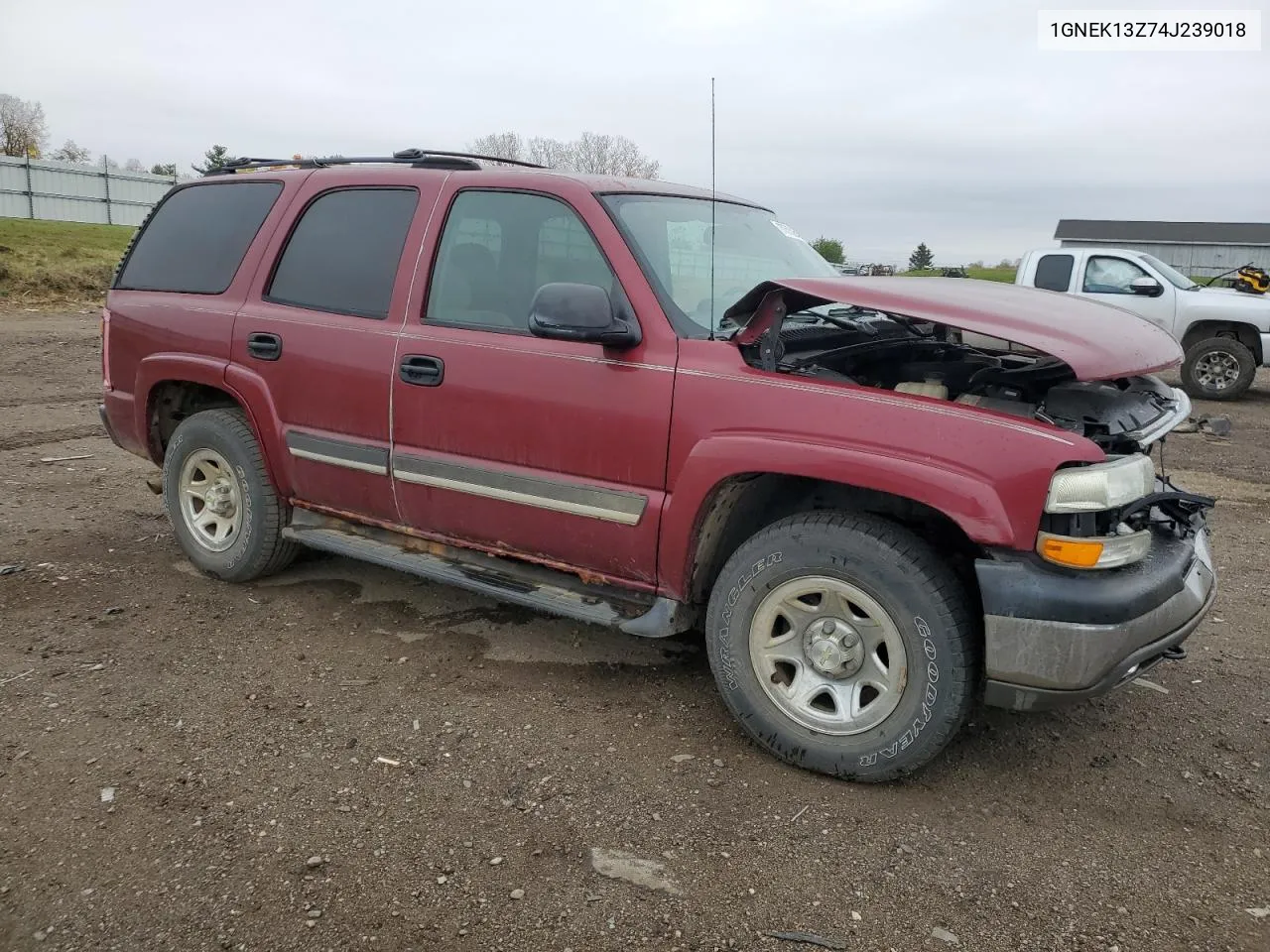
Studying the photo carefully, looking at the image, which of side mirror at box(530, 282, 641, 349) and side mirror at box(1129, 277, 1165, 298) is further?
side mirror at box(1129, 277, 1165, 298)

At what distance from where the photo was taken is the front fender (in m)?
2.74

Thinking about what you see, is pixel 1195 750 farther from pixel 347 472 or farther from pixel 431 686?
pixel 347 472

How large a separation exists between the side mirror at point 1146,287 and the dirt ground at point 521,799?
30.9ft

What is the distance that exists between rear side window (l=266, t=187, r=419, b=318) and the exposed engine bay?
166 cm

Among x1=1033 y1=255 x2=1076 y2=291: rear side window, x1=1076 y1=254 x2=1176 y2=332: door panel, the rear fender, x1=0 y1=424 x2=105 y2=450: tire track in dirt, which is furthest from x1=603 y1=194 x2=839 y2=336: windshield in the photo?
x1=1076 y1=254 x2=1176 y2=332: door panel

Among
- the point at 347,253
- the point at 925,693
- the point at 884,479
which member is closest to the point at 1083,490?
the point at 884,479

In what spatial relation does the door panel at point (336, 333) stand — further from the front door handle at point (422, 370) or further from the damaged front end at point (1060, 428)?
the damaged front end at point (1060, 428)

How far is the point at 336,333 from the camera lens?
4062 millimetres

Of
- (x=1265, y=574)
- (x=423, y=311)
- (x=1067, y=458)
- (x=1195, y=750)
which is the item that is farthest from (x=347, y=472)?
(x=1265, y=574)

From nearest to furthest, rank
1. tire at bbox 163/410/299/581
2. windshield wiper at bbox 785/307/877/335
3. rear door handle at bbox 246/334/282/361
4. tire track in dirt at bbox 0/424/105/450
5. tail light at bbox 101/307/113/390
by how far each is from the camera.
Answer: windshield wiper at bbox 785/307/877/335 < rear door handle at bbox 246/334/282/361 < tire at bbox 163/410/299/581 < tail light at bbox 101/307/113/390 < tire track in dirt at bbox 0/424/105/450

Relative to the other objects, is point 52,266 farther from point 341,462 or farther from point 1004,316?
point 1004,316

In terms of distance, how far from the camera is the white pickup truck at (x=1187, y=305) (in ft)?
40.1

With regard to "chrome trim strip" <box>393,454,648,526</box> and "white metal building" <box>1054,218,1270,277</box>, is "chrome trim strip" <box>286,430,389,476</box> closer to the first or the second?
"chrome trim strip" <box>393,454,648,526</box>

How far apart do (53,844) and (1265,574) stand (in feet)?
18.5
